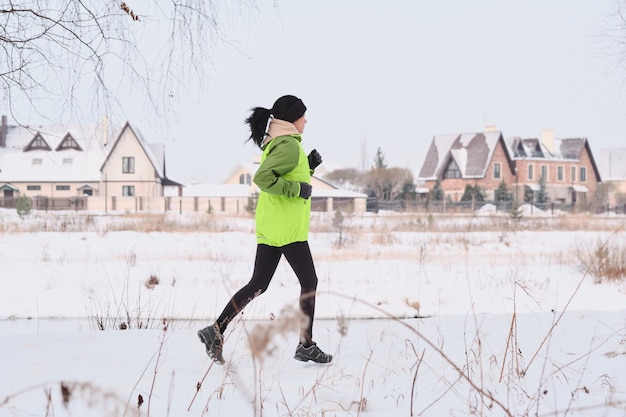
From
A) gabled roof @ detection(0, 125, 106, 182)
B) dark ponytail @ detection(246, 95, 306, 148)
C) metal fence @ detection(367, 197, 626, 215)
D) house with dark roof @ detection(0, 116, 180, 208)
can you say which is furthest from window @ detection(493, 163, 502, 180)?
dark ponytail @ detection(246, 95, 306, 148)

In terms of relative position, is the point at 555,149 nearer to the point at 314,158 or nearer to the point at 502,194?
the point at 502,194

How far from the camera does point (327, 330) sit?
5.82 metres

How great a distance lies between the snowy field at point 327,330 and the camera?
3.05 metres

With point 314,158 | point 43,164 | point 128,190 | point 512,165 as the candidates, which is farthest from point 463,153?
point 314,158

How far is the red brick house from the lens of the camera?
5344 centimetres

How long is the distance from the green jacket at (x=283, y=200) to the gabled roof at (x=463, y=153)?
165ft

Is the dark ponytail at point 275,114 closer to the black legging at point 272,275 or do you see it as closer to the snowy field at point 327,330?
the black legging at point 272,275

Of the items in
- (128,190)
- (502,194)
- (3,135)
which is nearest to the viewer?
(502,194)

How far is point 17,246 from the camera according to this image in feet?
50.9

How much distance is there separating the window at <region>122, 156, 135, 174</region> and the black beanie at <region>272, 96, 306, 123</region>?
48.0 m

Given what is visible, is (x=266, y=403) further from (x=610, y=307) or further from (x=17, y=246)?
(x=17, y=246)

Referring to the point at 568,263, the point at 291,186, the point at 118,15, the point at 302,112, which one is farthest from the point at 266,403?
the point at 568,263

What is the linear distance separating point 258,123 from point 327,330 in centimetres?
233

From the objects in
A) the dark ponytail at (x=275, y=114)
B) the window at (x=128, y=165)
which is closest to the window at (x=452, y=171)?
the window at (x=128, y=165)
